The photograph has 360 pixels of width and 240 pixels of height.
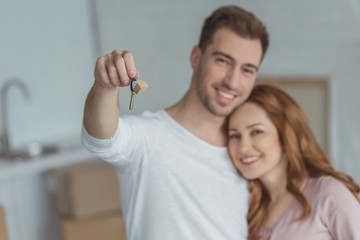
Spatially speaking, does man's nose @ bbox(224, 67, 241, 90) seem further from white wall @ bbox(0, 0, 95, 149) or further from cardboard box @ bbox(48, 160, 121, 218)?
white wall @ bbox(0, 0, 95, 149)

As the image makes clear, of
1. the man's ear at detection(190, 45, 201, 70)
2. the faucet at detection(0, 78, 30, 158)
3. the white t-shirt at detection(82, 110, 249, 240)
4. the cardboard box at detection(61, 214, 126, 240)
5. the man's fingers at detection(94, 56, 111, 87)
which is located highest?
the man's fingers at detection(94, 56, 111, 87)

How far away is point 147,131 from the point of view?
1.39 meters

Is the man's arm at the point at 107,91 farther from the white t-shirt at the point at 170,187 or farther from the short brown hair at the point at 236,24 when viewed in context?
the short brown hair at the point at 236,24

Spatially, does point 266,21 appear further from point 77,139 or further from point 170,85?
point 77,139

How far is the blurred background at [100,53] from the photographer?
249cm

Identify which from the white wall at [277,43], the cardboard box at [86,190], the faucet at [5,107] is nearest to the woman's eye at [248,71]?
the white wall at [277,43]

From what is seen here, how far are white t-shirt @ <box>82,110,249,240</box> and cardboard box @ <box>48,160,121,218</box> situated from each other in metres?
1.10

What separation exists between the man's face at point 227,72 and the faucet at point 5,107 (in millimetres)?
1549

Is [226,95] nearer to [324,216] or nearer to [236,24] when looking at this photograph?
[236,24]

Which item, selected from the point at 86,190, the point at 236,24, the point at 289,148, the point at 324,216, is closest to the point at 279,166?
the point at 289,148

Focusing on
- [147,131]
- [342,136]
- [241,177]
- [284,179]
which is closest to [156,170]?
[147,131]

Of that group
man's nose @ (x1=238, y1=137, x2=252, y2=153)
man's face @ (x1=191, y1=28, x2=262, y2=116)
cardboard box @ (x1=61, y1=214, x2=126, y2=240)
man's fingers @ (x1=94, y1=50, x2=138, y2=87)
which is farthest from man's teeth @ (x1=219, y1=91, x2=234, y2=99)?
cardboard box @ (x1=61, y1=214, x2=126, y2=240)

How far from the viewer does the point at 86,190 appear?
251 cm

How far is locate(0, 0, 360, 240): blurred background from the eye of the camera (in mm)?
2486
